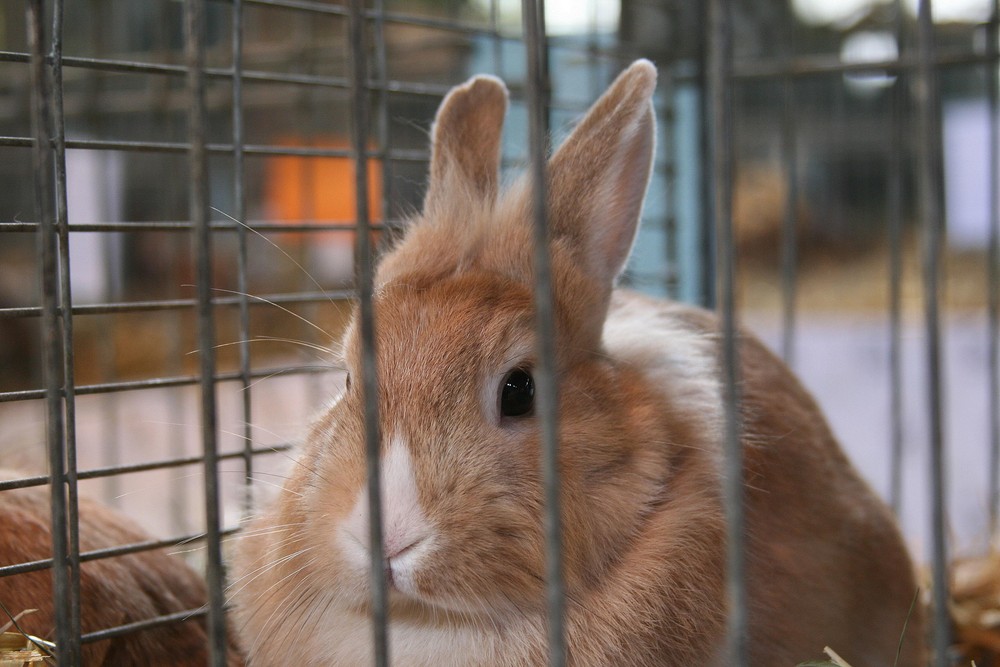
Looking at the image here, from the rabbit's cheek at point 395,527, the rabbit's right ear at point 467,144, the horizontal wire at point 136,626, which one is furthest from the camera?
the rabbit's right ear at point 467,144

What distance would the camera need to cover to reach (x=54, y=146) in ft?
5.32

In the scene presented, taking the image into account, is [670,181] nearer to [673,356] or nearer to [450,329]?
[673,356]

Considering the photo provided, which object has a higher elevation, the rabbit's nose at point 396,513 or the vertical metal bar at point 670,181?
the vertical metal bar at point 670,181

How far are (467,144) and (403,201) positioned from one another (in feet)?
1.58

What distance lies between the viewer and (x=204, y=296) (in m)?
1.12

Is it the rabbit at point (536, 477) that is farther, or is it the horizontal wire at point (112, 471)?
the horizontal wire at point (112, 471)

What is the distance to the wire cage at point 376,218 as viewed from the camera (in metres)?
1.12

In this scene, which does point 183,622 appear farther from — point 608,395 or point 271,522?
point 608,395

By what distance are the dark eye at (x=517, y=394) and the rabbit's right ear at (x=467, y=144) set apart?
19.6 inches

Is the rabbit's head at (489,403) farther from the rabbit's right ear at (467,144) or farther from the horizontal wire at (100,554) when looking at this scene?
the horizontal wire at (100,554)

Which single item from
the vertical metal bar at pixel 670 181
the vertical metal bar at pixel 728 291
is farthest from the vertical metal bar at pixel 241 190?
the vertical metal bar at pixel 670 181

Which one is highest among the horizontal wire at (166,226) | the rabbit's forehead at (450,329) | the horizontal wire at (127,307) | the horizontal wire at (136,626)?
the horizontal wire at (166,226)

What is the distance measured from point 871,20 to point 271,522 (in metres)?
5.32

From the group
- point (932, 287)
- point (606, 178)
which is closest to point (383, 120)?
point (606, 178)
